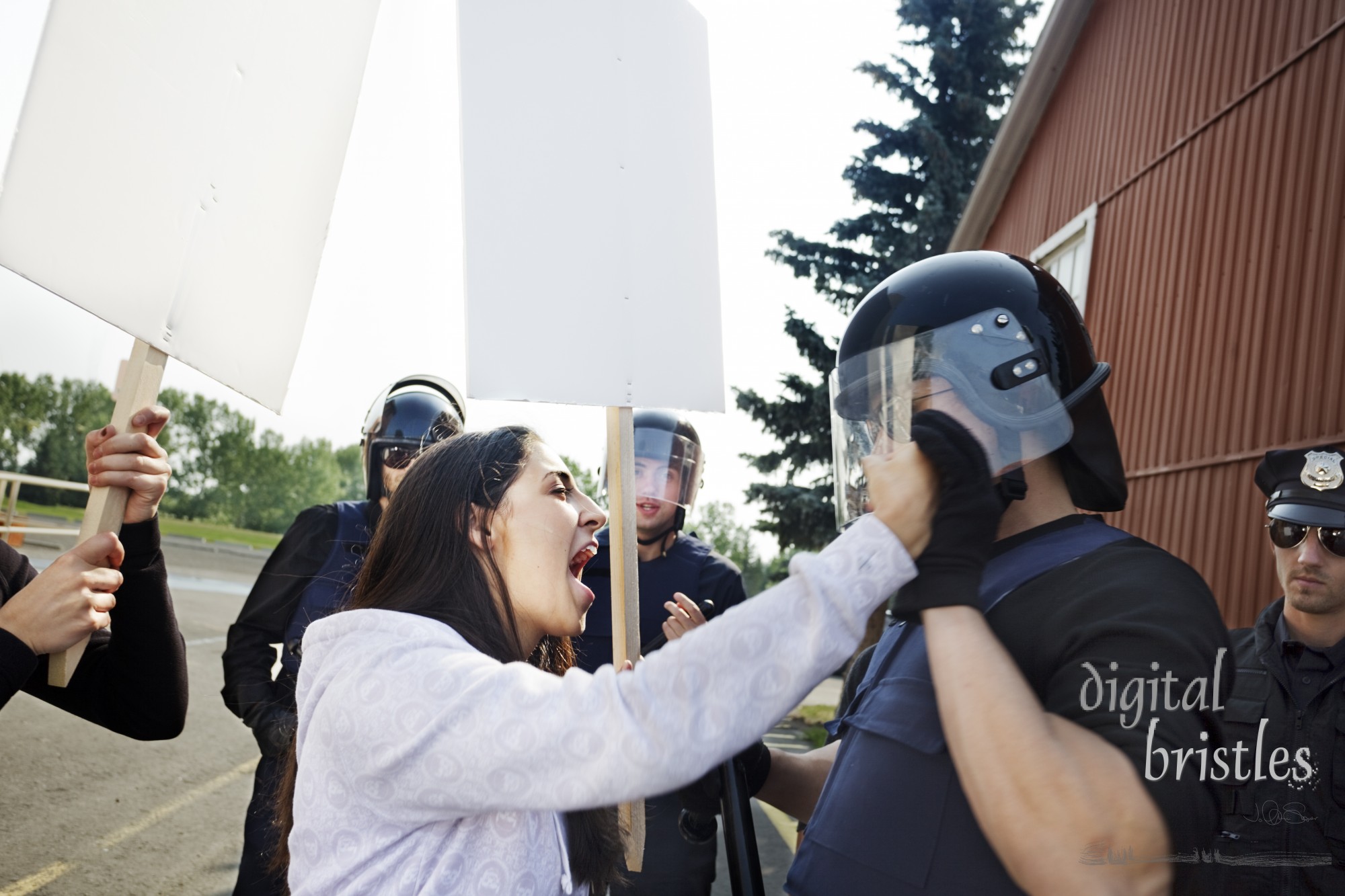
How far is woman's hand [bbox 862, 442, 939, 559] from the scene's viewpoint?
1.19 meters

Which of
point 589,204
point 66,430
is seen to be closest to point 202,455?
point 66,430

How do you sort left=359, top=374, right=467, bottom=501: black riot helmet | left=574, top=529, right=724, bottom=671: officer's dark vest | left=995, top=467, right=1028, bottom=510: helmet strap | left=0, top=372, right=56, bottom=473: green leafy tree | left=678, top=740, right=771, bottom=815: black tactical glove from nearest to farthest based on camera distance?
left=995, top=467, right=1028, bottom=510: helmet strap, left=678, top=740, right=771, bottom=815: black tactical glove, left=574, top=529, right=724, bottom=671: officer's dark vest, left=359, top=374, right=467, bottom=501: black riot helmet, left=0, top=372, right=56, bottom=473: green leafy tree

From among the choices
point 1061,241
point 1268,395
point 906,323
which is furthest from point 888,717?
point 1061,241

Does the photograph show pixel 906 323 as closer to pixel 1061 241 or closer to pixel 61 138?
pixel 61 138

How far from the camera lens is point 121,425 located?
5.44ft

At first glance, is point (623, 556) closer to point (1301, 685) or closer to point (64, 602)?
point (64, 602)

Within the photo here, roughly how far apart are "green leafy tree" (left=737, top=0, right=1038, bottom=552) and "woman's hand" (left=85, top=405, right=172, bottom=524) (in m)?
14.5

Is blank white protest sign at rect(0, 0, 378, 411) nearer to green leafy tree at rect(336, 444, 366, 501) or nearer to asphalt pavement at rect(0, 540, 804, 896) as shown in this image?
asphalt pavement at rect(0, 540, 804, 896)

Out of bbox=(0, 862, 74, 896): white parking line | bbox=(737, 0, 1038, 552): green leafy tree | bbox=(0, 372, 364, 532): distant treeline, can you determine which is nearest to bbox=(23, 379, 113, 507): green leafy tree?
bbox=(0, 372, 364, 532): distant treeline

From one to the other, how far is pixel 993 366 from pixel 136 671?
1945mm

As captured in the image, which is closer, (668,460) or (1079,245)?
(668,460)

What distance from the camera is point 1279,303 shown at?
5414 mm

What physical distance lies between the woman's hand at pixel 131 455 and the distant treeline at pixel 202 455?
31837 millimetres

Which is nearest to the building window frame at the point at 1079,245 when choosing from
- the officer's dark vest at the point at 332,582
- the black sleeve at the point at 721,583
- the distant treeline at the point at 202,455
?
the black sleeve at the point at 721,583
